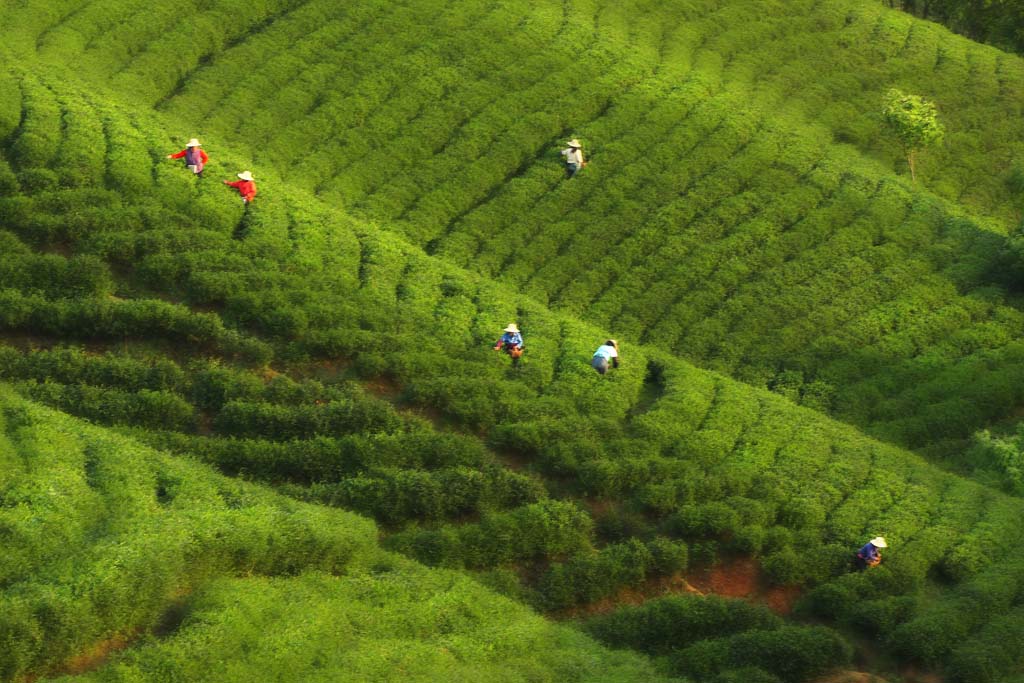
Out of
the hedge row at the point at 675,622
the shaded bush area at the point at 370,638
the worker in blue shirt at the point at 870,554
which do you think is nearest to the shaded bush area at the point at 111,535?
the shaded bush area at the point at 370,638

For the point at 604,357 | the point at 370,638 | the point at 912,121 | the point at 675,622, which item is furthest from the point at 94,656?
the point at 912,121

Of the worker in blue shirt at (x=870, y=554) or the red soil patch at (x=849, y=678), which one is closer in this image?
the red soil patch at (x=849, y=678)

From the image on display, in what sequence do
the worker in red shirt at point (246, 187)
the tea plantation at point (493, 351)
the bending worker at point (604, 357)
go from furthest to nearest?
the worker in red shirt at point (246, 187), the bending worker at point (604, 357), the tea plantation at point (493, 351)

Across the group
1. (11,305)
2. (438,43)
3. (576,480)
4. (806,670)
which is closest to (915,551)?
(806,670)

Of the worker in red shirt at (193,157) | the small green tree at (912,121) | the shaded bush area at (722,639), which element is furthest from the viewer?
the small green tree at (912,121)

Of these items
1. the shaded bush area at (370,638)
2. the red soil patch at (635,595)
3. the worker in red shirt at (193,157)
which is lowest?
the red soil patch at (635,595)

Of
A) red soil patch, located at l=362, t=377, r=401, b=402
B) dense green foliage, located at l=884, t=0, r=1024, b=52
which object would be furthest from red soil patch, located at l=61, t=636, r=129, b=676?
dense green foliage, located at l=884, t=0, r=1024, b=52

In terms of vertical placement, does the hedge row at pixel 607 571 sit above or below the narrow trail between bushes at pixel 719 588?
above

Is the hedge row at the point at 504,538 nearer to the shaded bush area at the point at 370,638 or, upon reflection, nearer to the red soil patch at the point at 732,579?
the shaded bush area at the point at 370,638
